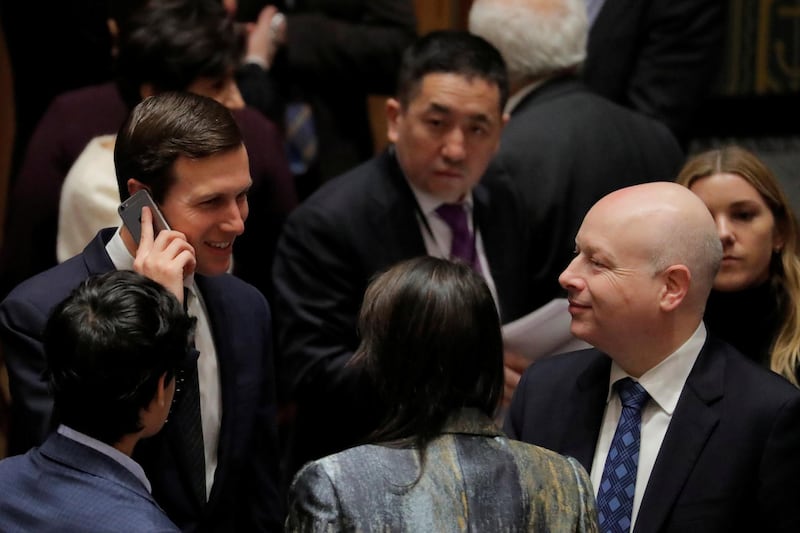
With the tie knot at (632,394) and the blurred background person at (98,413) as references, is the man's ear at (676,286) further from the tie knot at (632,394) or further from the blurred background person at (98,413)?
the blurred background person at (98,413)

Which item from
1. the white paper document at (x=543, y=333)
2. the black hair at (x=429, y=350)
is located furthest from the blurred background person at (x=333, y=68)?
the black hair at (x=429, y=350)

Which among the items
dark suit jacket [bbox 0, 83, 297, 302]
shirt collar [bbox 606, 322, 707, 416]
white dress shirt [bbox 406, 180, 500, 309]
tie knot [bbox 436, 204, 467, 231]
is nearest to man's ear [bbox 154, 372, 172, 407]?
shirt collar [bbox 606, 322, 707, 416]

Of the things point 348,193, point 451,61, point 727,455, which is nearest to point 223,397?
point 348,193

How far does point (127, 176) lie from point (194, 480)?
0.69m

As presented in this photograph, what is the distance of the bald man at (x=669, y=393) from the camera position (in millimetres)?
3059

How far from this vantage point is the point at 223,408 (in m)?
3.29

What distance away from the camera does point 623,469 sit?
123 inches

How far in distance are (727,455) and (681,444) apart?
0.10 metres

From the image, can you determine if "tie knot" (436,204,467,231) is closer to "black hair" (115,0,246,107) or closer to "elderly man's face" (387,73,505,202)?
"elderly man's face" (387,73,505,202)

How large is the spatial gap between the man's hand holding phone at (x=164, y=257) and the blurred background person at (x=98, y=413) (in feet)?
1.00

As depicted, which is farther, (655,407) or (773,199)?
(773,199)

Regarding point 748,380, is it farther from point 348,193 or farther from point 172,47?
A: point 172,47

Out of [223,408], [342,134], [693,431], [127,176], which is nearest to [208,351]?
[223,408]

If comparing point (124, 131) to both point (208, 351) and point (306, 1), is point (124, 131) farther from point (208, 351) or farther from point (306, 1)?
point (306, 1)
